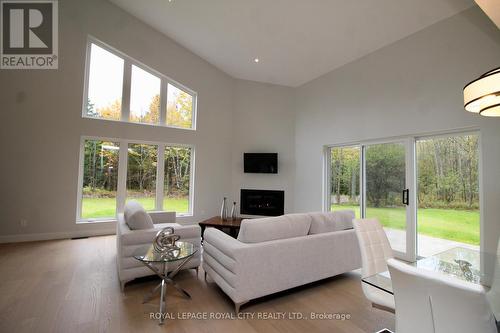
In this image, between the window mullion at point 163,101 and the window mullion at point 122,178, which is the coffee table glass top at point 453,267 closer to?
the window mullion at point 122,178

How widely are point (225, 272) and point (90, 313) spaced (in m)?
1.32

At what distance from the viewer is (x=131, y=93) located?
5.59m

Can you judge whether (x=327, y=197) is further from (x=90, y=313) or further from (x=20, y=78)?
(x=20, y=78)

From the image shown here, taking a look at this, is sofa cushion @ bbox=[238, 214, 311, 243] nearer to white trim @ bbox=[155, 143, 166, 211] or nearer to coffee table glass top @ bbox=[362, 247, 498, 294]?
coffee table glass top @ bbox=[362, 247, 498, 294]

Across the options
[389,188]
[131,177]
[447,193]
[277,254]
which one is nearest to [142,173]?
[131,177]

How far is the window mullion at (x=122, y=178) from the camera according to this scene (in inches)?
211

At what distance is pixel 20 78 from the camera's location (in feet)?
14.5

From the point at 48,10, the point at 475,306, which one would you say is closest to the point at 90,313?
the point at 475,306

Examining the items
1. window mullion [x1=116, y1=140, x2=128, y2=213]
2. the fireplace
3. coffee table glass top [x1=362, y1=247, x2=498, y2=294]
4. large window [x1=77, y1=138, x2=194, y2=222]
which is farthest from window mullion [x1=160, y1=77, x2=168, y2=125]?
coffee table glass top [x1=362, y1=247, x2=498, y2=294]

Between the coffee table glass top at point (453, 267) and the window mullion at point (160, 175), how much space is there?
202 inches

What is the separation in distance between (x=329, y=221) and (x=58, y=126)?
539 cm

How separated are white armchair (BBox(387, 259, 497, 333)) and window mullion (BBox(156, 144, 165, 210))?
5.57 meters

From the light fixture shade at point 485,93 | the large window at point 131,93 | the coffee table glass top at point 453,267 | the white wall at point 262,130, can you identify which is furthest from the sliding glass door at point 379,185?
the large window at point 131,93

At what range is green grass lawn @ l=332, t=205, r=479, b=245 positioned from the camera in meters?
3.38
